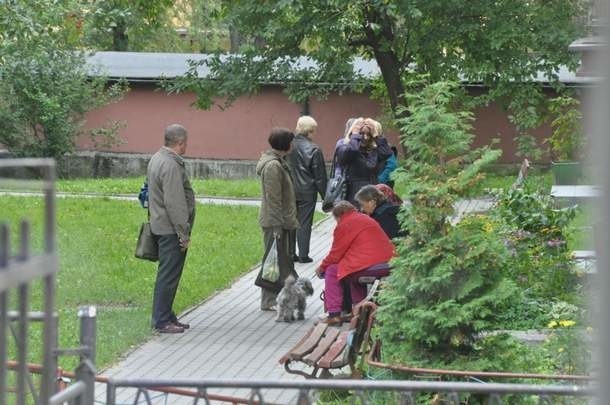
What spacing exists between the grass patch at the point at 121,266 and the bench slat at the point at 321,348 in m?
1.67

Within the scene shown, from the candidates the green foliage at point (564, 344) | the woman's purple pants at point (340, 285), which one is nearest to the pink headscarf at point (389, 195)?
the woman's purple pants at point (340, 285)

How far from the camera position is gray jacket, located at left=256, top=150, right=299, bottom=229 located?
11.8 metres

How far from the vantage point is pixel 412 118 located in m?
8.16

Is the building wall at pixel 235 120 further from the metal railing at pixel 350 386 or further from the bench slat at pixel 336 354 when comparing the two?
the metal railing at pixel 350 386

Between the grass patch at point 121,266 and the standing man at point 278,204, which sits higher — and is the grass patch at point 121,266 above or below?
below

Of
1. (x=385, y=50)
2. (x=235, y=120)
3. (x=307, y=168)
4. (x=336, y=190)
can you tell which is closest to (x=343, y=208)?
(x=336, y=190)

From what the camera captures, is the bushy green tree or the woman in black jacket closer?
the bushy green tree

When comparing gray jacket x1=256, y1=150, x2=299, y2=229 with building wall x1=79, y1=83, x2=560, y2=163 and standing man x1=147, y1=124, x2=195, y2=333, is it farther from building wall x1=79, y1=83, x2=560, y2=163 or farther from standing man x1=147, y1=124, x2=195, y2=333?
building wall x1=79, y1=83, x2=560, y2=163

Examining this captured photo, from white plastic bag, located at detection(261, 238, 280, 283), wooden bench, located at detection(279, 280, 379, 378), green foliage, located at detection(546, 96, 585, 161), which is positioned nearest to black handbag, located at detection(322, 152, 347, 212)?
white plastic bag, located at detection(261, 238, 280, 283)

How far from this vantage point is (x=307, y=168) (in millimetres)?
14375

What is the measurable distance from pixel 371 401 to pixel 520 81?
273 inches

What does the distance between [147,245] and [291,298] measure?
1487mm

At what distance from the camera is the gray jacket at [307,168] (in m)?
14.2

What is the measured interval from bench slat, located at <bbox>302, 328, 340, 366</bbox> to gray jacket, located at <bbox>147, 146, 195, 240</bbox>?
2076 millimetres
